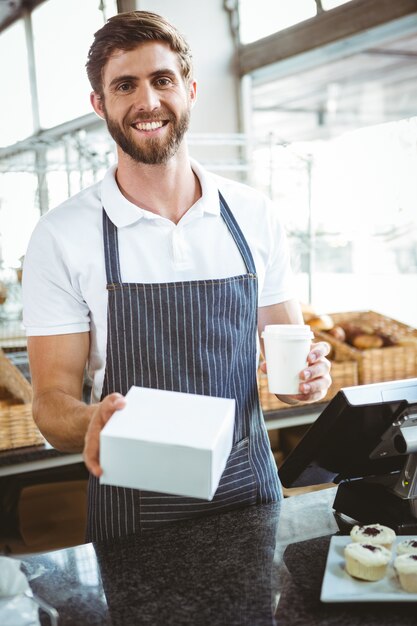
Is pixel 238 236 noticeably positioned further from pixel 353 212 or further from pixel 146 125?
pixel 353 212

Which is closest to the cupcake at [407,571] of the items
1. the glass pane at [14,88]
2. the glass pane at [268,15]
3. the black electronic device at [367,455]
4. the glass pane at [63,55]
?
the black electronic device at [367,455]

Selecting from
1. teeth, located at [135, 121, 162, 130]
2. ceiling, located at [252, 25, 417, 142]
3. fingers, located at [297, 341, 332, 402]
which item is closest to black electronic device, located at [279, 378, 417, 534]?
fingers, located at [297, 341, 332, 402]

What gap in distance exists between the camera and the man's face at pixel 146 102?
64.1 inches

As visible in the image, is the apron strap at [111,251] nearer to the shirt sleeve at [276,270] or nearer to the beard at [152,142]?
the beard at [152,142]

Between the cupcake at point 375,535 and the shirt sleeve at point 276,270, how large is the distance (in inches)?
29.2

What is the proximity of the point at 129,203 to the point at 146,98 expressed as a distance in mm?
240

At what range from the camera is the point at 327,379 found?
153 centimetres

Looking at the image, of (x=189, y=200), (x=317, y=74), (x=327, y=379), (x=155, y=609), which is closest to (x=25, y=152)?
(x=317, y=74)

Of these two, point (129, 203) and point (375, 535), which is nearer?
point (375, 535)

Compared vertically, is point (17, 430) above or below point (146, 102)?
below

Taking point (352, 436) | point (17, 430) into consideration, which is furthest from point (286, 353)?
point (17, 430)

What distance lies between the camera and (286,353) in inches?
56.3

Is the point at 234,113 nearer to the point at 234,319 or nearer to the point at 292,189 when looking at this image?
the point at 292,189

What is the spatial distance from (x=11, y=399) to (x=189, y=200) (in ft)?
4.35
